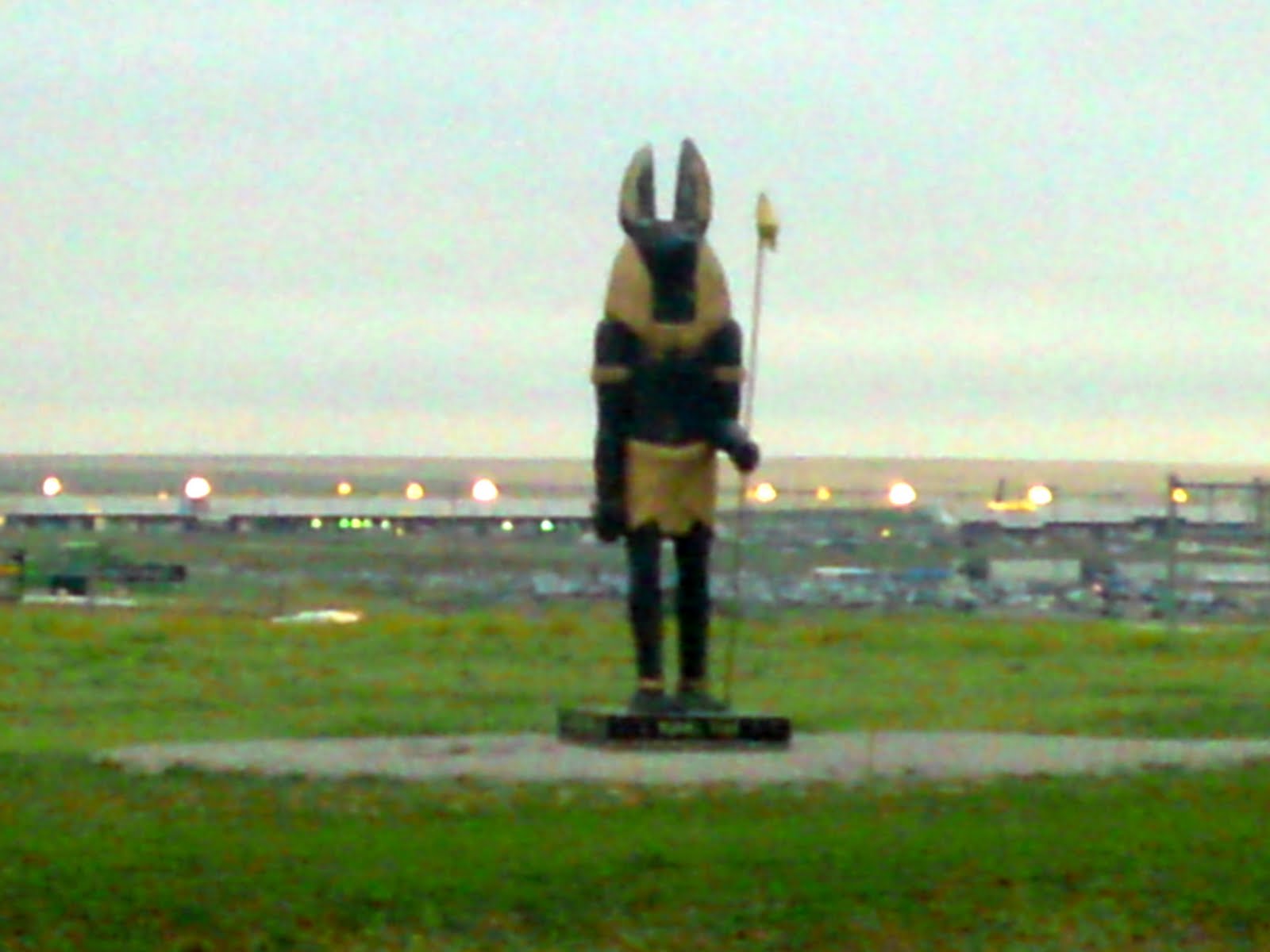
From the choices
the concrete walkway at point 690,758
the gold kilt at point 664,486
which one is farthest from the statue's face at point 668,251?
the concrete walkway at point 690,758

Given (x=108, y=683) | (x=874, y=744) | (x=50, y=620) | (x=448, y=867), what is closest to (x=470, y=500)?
(x=50, y=620)

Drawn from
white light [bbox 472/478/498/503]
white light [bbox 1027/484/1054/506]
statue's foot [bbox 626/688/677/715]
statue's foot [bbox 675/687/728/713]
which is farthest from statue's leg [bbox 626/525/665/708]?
white light [bbox 472/478/498/503]

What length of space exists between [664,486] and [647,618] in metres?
0.76

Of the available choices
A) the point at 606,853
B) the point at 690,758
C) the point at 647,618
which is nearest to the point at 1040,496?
the point at 647,618

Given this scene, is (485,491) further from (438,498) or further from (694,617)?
(694,617)

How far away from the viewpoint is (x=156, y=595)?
41125 millimetres

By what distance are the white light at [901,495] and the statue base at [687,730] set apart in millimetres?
29404

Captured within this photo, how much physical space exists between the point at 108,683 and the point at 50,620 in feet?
26.2

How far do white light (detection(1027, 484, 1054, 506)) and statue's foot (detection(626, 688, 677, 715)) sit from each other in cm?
3021

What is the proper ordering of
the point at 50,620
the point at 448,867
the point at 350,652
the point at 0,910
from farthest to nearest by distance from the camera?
the point at 50,620, the point at 350,652, the point at 448,867, the point at 0,910

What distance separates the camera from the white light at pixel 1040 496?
145ft

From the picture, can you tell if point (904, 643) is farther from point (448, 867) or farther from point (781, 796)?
point (448, 867)

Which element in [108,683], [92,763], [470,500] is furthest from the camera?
[470,500]

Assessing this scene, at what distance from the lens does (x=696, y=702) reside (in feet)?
47.4
